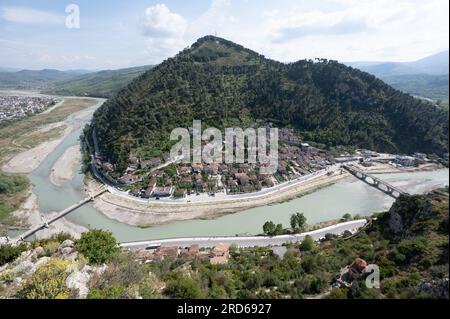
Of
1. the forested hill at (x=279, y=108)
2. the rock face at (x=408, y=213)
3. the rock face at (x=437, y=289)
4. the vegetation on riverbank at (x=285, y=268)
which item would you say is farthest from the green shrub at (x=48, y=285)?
the forested hill at (x=279, y=108)

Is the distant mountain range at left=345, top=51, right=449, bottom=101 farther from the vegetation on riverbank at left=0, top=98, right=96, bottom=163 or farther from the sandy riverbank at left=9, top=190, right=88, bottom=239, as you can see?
the vegetation on riverbank at left=0, top=98, right=96, bottom=163

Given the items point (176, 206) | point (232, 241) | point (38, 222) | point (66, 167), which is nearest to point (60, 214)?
point (38, 222)

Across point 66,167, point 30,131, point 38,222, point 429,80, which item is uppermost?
point 429,80

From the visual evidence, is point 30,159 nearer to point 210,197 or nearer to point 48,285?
point 210,197

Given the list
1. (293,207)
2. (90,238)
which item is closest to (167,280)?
(90,238)

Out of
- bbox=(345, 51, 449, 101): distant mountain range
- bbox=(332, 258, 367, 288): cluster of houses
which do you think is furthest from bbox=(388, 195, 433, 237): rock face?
bbox=(345, 51, 449, 101): distant mountain range
